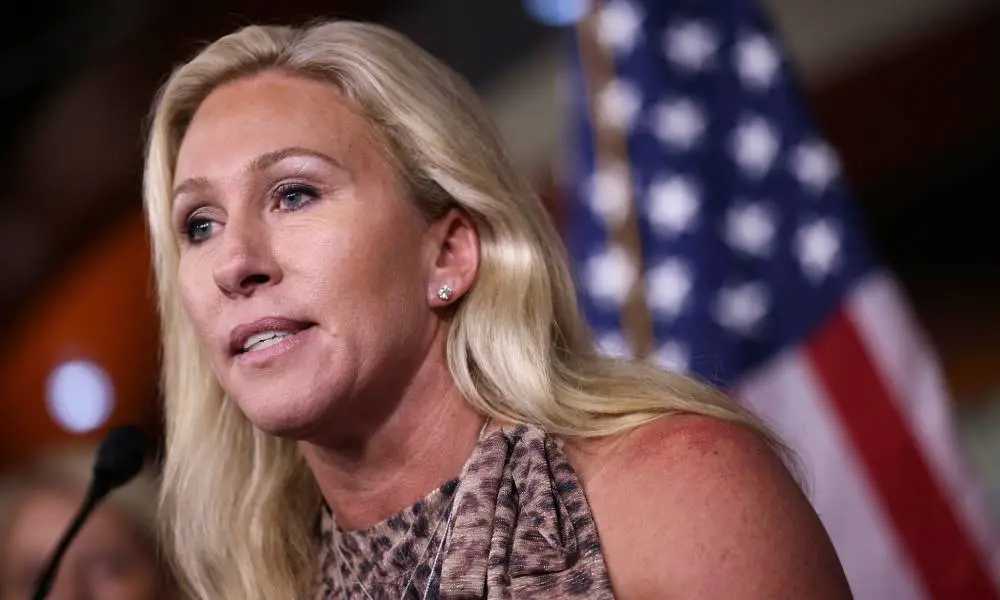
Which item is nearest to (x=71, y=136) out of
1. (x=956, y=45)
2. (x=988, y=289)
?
(x=956, y=45)

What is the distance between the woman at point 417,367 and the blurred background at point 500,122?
2.01 metres

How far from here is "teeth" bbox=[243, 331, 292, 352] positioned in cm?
156

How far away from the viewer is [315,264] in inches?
61.0

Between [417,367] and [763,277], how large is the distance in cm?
94

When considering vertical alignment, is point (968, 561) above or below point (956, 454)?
below

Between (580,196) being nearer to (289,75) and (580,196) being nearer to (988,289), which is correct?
(289,75)

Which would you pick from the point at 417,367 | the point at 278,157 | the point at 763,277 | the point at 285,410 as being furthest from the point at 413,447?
the point at 763,277

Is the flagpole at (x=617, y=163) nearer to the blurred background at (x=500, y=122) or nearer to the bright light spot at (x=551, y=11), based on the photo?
the blurred background at (x=500, y=122)

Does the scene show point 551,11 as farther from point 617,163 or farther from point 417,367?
point 417,367

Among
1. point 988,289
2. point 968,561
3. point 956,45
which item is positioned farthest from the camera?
point 988,289

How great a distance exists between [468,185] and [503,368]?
26 cm

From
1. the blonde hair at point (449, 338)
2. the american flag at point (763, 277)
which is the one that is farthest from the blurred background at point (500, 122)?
the blonde hair at point (449, 338)

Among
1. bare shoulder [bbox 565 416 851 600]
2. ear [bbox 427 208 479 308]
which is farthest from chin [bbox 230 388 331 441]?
bare shoulder [bbox 565 416 851 600]

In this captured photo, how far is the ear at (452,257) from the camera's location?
1.71 meters
